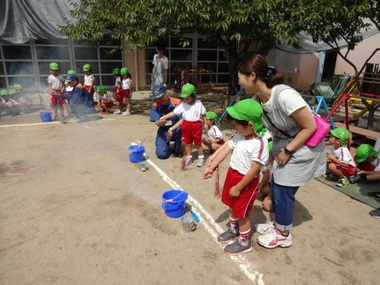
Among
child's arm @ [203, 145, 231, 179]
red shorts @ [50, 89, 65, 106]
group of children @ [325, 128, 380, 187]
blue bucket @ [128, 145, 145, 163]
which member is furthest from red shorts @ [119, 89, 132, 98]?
child's arm @ [203, 145, 231, 179]

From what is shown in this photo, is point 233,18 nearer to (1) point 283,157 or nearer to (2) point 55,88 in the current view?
(1) point 283,157

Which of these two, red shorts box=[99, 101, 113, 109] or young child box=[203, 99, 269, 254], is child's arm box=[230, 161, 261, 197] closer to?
young child box=[203, 99, 269, 254]

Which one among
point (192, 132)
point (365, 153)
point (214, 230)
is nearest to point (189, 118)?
point (192, 132)

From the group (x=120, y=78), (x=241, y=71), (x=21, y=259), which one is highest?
(x=241, y=71)

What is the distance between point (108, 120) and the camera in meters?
8.07

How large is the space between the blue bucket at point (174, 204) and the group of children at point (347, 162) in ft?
8.39

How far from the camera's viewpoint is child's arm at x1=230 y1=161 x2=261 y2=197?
2469 millimetres

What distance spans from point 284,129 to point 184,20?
171 inches

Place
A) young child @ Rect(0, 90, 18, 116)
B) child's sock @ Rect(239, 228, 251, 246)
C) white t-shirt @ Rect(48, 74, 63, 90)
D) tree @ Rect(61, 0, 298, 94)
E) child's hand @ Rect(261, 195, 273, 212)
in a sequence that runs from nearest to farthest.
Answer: child's sock @ Rect(239, 228, 251, 246) < child's hand @ Rect(261, 195, 273, 212) < tree @ Rect(61, 0, 298, 94) < white t-shirt @ Rect(48, 74, 63, 90) < young child @ Rect(0, 90, 18, 116)


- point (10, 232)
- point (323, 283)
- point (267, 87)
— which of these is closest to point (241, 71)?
point (267, 87)

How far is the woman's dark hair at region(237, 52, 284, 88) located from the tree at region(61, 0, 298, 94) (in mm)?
3371

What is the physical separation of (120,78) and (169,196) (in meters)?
6.17

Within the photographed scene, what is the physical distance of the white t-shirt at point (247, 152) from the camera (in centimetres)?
247

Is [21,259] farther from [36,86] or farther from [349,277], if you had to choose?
[36,86]
